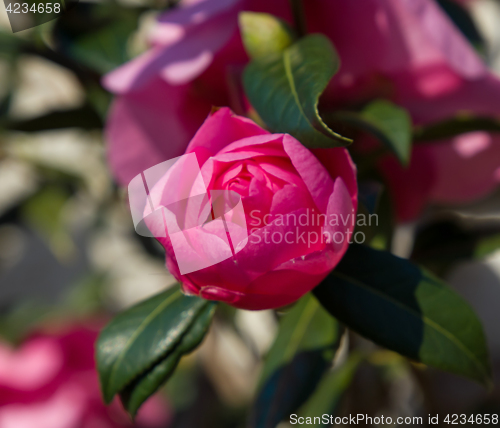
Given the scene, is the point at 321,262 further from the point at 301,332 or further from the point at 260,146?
the point at 301,332

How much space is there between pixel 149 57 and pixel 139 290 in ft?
3.74

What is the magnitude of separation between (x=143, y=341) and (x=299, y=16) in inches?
11.4

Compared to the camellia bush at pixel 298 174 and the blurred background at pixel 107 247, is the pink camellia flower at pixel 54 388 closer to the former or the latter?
the blurred background at pixel 107 247

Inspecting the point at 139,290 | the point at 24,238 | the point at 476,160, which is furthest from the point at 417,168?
the point at 24,238

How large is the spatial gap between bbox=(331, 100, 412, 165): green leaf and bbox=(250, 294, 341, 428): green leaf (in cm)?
15

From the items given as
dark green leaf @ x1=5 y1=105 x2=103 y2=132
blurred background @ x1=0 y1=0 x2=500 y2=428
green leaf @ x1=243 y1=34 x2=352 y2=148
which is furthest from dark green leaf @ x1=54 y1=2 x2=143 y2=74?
green leaf @ x1=243 y1=34 x2=352 y2=148

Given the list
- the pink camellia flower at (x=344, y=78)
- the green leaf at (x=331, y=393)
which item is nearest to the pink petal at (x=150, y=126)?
the pink camellia flower at (x=344, y=78)

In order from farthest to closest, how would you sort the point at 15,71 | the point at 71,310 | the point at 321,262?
the point at 71,310, the point at 15,71, the point at 321,262

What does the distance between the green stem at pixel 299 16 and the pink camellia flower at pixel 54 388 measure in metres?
0.62

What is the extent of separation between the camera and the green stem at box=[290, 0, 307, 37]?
1.22ft

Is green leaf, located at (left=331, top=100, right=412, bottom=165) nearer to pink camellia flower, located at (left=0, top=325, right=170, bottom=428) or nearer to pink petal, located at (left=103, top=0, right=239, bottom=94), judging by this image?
pink petal, located at (left=103, top=0, right=239, bottom=94)

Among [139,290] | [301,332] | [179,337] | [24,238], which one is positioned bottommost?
[139,290]

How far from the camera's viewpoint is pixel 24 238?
4.81ft

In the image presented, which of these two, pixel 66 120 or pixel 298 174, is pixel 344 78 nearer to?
pixel 298 174
